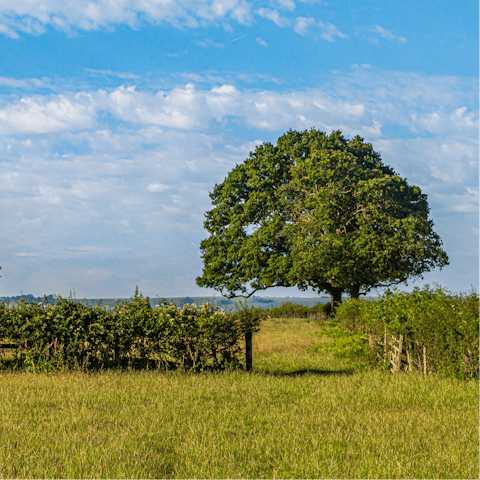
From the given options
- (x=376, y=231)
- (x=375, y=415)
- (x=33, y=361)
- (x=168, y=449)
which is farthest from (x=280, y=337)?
(x=168, y=449)

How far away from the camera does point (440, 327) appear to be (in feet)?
33.3

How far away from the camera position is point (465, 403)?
801cm

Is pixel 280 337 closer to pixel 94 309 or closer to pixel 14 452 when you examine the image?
pixel 94 309

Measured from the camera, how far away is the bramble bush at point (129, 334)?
33.5 feet

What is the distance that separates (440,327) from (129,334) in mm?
7096

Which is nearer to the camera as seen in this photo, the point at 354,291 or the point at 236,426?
the point at 236,426

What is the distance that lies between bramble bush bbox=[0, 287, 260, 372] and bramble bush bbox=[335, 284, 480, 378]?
147 inches

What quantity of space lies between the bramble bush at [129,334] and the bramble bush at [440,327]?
A: 147 inches

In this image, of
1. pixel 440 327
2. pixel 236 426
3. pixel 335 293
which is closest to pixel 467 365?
pixel 440 327

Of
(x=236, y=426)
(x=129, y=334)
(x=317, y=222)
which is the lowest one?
(x=236, y=426)

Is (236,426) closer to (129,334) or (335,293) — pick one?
(129,334)

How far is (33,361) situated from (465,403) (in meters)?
9.23

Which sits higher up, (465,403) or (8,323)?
(8,323)

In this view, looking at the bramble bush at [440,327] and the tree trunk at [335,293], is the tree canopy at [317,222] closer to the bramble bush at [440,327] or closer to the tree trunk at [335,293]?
the tree trunk at [335,293]
